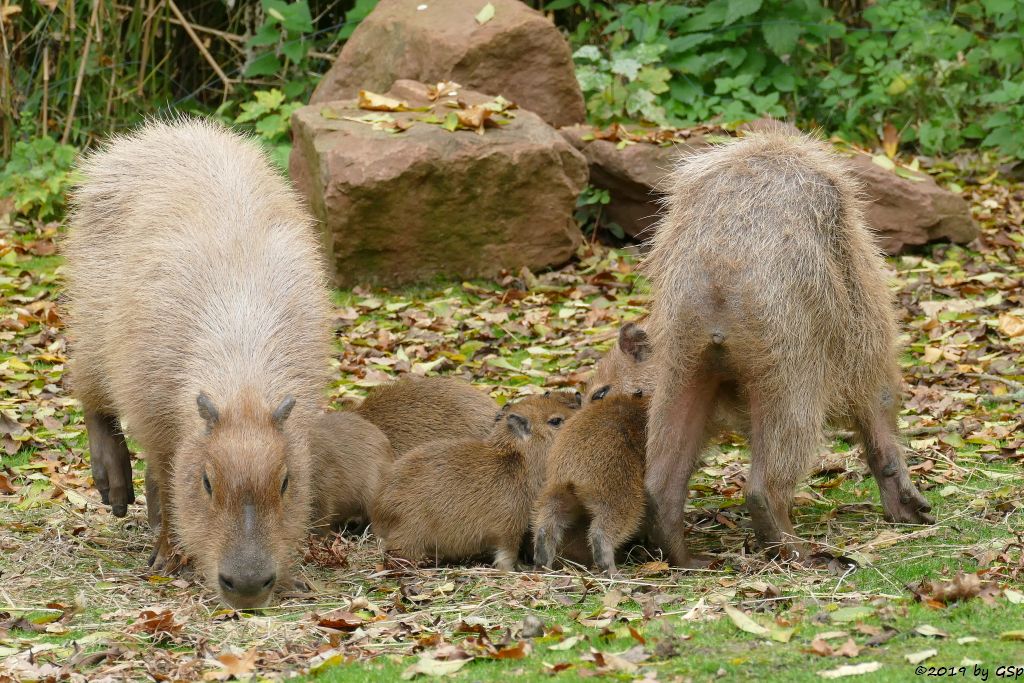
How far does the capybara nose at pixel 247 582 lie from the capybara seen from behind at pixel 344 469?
0.98 meters

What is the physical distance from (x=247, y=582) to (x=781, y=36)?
8.27 metres

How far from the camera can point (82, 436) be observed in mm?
7148

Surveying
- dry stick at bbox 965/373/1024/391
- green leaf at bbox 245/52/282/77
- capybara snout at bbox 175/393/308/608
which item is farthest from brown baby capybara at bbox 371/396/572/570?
green leaf at bbox 245/52/282/77

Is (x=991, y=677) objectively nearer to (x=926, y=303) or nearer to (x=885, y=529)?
(x=885, y=529)

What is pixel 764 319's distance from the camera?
4629 millimetres

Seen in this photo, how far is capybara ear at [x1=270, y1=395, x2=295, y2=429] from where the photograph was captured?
4633mm

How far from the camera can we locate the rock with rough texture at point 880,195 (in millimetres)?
9297

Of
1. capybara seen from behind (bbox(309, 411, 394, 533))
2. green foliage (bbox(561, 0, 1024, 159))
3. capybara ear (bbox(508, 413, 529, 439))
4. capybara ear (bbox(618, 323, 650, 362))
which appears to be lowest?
capybara seen from behind (bbox(309, 411, 394, 533))

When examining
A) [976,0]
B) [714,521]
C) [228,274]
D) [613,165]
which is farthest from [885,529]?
[976,0]

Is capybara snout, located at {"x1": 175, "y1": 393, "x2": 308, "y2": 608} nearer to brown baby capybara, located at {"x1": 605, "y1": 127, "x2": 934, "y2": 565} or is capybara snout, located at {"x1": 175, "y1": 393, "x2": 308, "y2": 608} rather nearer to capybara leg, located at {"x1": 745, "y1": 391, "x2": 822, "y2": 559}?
brown baby capybara, located at {"x1": 605, "y1": 127, "x2": 934, "y2": 565}

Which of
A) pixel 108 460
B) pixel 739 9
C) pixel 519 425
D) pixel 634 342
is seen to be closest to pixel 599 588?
pixel 519 425

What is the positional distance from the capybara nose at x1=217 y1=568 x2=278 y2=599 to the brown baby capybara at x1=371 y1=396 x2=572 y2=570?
3.10 feet

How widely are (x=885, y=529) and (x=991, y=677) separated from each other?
1740 mm

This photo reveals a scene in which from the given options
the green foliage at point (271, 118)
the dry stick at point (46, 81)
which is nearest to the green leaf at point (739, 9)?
the green foliage at point (271, 118)
